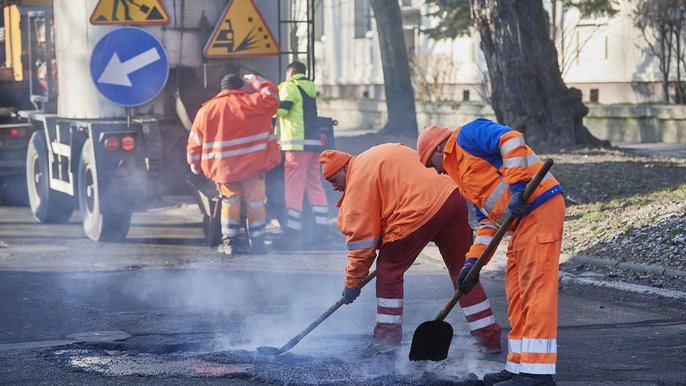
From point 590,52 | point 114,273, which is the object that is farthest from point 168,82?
point 590,52

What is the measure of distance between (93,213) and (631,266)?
5463 mm

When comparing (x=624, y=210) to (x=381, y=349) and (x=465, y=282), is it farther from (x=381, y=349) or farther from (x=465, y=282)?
(x=465, y=282)

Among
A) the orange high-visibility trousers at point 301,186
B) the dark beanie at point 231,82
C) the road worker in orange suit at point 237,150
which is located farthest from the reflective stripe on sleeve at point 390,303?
the orange high-visibility trousers at point 301,186

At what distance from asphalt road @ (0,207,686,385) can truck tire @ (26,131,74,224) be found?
1856 millimetres

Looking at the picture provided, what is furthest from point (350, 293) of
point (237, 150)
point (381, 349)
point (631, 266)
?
point (237, 150)

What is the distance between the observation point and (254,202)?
35.4 ft

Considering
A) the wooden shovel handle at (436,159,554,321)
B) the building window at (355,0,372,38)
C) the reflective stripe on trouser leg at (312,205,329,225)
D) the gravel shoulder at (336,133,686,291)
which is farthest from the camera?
the building window at (355,0,372,38)

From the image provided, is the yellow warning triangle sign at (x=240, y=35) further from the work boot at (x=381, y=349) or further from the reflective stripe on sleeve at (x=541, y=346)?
the reflective stripe on sleeve at (x=541, y=346)

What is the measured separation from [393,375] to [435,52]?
2278 centimetres

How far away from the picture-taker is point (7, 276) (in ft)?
31.4

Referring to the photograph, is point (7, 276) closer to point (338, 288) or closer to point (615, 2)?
point (338, 288)

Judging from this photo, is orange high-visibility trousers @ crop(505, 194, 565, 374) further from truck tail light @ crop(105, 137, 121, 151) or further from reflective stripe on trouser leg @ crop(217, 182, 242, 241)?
truck tail light @ crop(105, 137, 121, 151)

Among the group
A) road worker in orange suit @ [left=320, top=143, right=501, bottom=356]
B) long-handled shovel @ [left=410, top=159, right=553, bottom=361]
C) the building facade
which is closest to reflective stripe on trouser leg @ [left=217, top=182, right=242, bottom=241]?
road worker in orange suit @ [left=320, top=143, right=501, bottom=356]

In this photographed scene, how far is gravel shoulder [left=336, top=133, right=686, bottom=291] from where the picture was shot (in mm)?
9203
